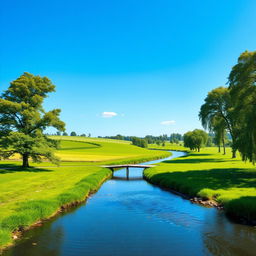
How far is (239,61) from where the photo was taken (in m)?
30.7

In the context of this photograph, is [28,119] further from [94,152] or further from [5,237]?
[94,152]

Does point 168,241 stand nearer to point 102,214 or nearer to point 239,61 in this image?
point 102,214

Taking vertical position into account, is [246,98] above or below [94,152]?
above

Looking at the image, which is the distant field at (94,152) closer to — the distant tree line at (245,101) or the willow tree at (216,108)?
the willow tree at (216,108)

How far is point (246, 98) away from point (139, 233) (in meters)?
23.1

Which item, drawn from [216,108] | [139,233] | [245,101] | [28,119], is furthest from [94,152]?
[139,233]

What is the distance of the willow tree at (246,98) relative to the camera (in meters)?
25.4

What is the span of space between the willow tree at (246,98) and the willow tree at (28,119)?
31765mm

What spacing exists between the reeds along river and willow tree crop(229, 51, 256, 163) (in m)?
11.5

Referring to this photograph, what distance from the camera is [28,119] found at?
39938 mm

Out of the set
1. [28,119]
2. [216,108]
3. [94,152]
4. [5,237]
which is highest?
[216,108]

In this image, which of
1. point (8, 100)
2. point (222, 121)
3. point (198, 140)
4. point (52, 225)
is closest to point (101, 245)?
point (52, 225)

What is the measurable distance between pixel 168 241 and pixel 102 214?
7320 millimetres

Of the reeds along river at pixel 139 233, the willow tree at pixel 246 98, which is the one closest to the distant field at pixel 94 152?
the willow tree at pixel 246 98
